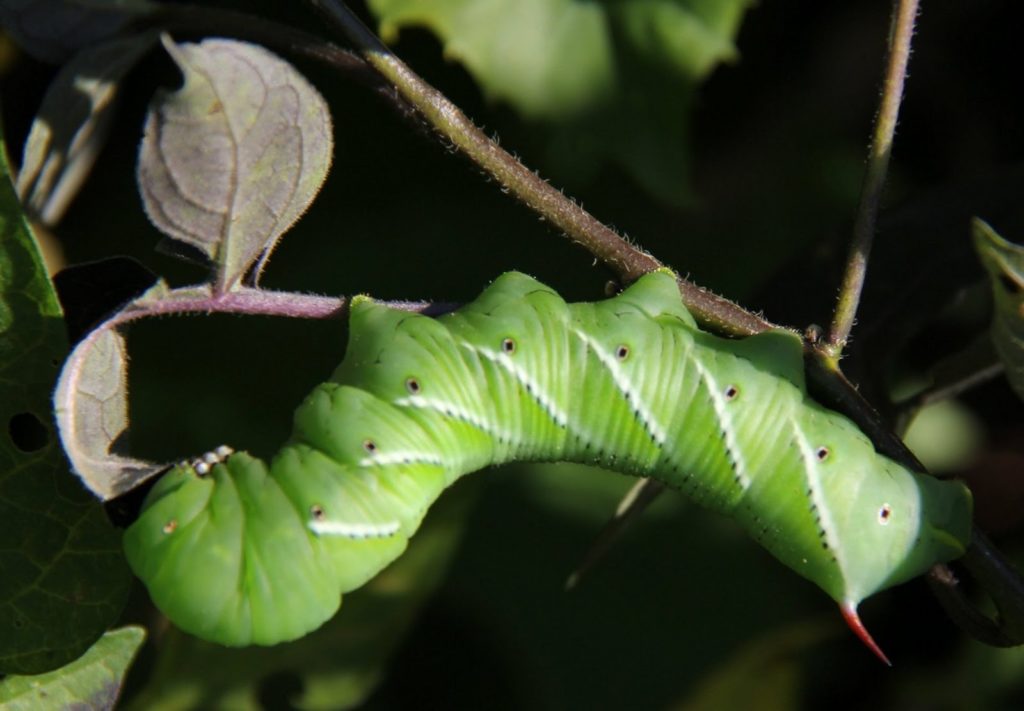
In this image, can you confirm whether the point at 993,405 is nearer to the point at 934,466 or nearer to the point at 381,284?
the point at 934,466

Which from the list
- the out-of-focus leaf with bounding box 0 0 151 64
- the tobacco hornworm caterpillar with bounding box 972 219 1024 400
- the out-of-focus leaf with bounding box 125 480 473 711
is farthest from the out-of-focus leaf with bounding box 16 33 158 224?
the tobacco hornworm caterpillar with bounding box 972 219 1024 400

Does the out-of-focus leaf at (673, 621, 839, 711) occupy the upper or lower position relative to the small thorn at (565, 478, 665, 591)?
lower

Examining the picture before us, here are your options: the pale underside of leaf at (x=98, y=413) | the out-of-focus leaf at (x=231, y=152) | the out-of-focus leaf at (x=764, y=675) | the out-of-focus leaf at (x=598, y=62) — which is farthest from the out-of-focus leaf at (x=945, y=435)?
the pale underside of leaf at (x=98, y=413)

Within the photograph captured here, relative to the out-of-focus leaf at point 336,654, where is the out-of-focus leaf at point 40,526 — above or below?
above

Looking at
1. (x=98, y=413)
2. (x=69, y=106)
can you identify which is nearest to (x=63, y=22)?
(x=69, y=106)

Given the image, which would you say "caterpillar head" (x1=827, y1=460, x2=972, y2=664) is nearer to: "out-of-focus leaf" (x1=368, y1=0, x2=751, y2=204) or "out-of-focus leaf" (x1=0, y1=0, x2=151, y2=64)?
"out-of-focus leaf" (x1=368, y1=0, x2=751, y2=204)

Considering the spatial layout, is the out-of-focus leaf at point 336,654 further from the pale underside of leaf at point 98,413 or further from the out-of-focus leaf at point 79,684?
the pale underside of leaf at point 98,413
